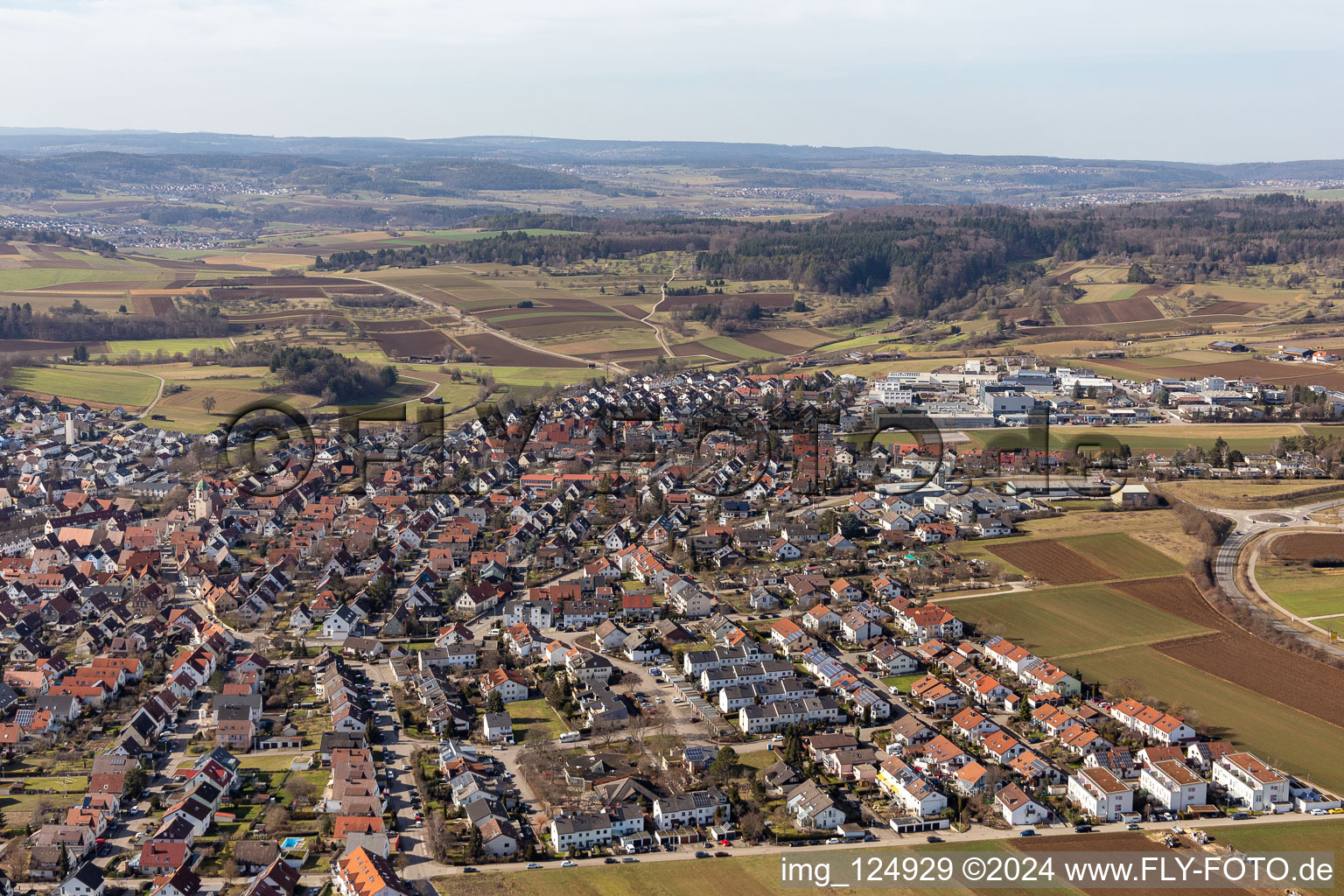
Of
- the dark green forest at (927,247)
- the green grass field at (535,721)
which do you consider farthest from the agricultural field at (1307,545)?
the dark green forest at (927,247)

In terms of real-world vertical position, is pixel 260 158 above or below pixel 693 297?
above

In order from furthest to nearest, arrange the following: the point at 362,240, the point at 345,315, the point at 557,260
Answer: the point at 362,240, the point at 557,260, the point at 345,315

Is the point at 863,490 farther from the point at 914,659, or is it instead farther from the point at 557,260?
the point at 557,260

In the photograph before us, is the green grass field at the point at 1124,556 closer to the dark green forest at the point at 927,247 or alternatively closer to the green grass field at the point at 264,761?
the green grass field at the point at 264,761

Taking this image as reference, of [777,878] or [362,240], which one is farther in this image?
[362,240]

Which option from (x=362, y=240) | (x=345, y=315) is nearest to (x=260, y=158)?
(x=362, y=240)
